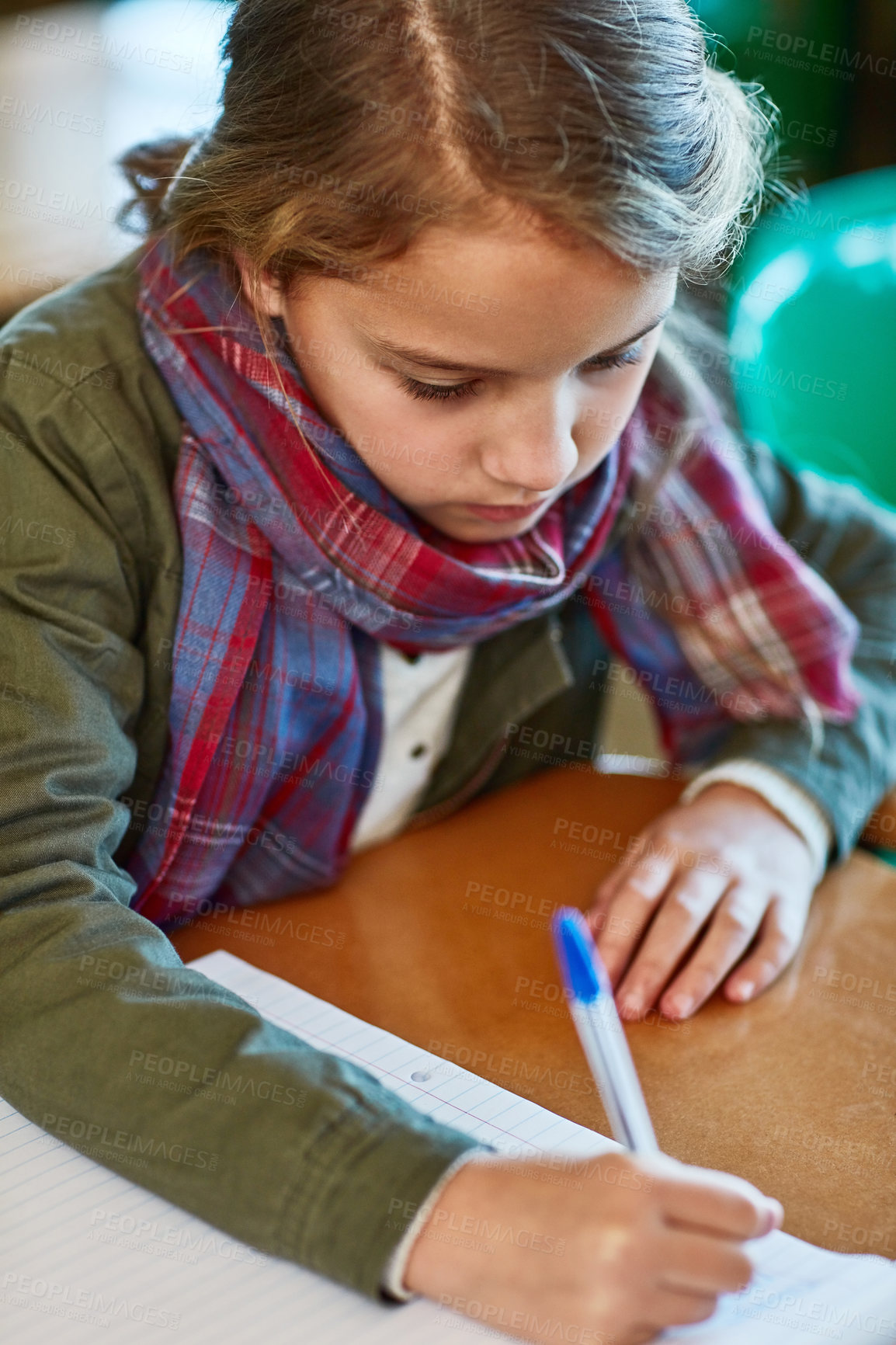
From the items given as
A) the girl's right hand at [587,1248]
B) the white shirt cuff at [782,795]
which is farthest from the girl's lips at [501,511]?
the girl's right hand at [587,1248]

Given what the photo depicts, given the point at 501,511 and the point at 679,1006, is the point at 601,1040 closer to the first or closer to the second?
the point at 679,1006

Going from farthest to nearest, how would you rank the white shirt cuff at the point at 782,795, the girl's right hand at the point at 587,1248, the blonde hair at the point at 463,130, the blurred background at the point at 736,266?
the blurred background at the point at 736,266 < the white shirt cuff at the point at 782,795 < the blonde hair at the point at 463,130 < the girl's right hand at the point at 587,1248

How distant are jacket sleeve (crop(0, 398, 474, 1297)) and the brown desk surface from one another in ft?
0.45

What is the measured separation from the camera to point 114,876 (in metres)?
0.67

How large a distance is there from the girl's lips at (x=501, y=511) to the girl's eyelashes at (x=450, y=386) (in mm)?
97

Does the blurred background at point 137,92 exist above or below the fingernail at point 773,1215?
above

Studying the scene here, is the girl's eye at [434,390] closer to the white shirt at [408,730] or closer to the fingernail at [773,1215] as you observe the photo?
the white shirt at [408,730]

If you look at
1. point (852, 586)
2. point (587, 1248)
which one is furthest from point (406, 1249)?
point (852, 586)

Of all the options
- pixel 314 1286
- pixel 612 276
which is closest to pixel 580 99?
pixel 612 276

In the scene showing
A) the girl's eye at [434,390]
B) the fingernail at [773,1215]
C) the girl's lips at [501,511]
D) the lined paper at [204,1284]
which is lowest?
the lined paper at [204,1284]

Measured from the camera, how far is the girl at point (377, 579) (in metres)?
0.53

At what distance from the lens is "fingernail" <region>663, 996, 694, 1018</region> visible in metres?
0.73

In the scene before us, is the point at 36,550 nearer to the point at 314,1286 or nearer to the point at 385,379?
the point at 385,379

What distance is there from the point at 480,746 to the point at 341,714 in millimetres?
152
